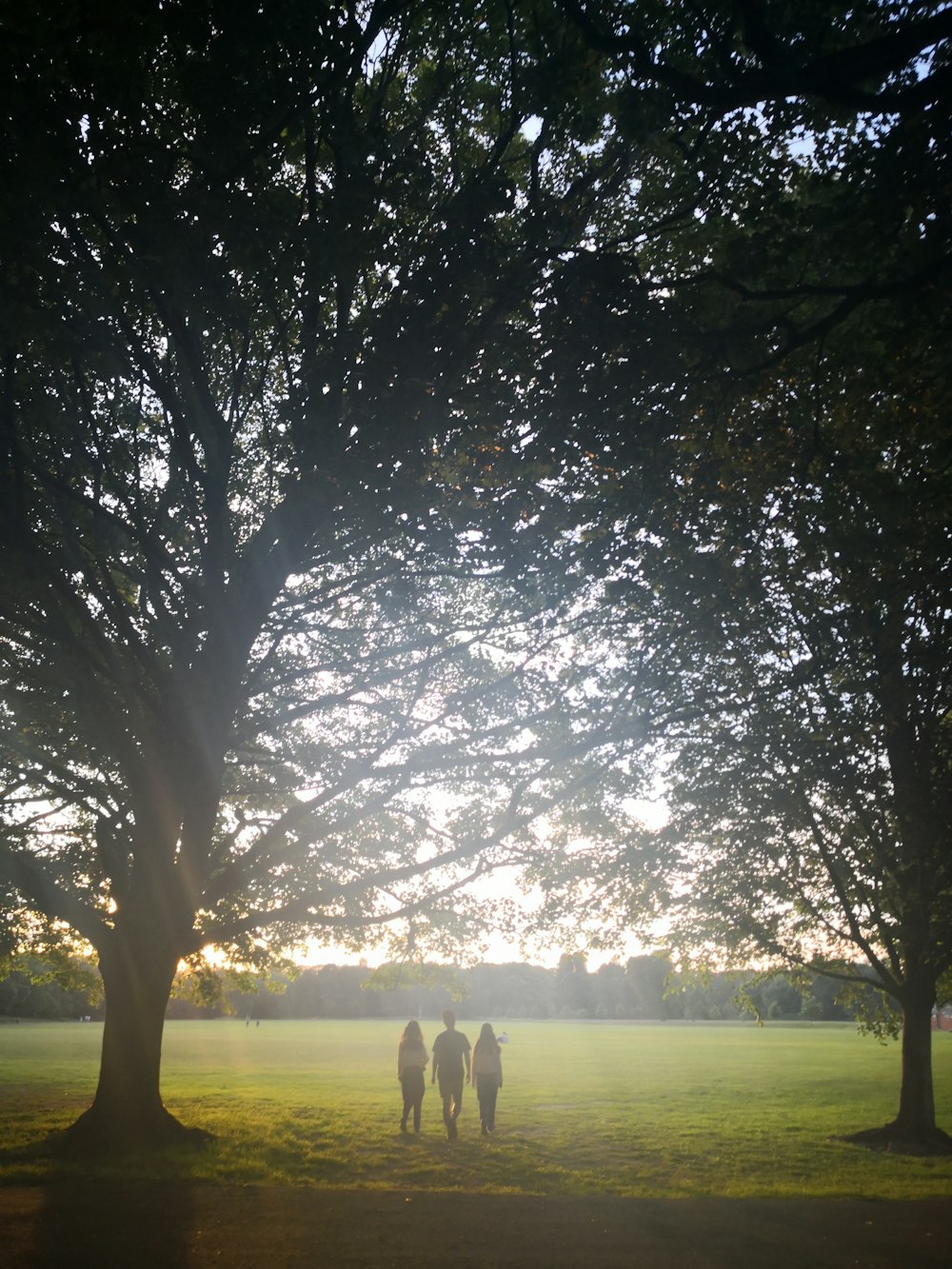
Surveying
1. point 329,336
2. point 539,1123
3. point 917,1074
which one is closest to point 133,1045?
point 539,1123

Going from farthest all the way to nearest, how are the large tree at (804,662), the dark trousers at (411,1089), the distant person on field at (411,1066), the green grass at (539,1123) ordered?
the dark trousers at (411,1089)
the distant person on field at (411,1066)
the green grass at (539,1123)
the large tree at (804,662)

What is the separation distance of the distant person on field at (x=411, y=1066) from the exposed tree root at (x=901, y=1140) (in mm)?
8761

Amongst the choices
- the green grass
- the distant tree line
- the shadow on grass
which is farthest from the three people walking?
the distant tree line

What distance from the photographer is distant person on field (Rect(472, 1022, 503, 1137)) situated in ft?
59.0

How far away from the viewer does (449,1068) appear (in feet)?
57.7

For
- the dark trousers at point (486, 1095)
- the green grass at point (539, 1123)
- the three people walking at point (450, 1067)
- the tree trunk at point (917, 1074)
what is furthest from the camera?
the tree trunk at point (917, 1074)

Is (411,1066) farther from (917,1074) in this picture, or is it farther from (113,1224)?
(917,1074)

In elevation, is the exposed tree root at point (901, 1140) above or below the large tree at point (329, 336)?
below

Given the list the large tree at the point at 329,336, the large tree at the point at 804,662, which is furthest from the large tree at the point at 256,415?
the large tree at the point at 804,662

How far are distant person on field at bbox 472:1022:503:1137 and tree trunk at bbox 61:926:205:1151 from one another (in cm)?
524

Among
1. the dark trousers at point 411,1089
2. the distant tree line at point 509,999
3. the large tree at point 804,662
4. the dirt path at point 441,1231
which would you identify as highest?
the large tree at point 804,662

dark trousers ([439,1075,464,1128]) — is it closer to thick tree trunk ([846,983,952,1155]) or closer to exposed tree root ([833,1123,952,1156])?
exposed tree root ([833,1123,952,1156])

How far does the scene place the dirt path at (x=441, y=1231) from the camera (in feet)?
27.2

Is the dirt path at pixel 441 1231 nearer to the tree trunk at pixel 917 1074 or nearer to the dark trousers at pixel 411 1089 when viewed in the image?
the dark trousers at pixel 411 1089
